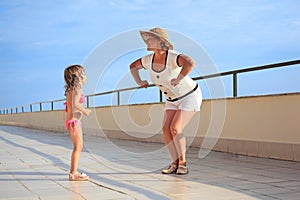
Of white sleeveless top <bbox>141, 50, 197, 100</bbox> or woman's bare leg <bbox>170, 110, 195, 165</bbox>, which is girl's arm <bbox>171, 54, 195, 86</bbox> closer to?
white sleeveless top <bbox>141, 50, 197, 100</bbox>

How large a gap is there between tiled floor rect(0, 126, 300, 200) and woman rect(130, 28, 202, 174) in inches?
16.1

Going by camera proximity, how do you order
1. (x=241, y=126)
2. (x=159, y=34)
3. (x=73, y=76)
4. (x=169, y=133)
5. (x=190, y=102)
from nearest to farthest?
1. (x=73, y=76)
2. (x=159, y=34)
3. (x=190, y=102)
4. (x=169, y=133)
5. (x=241, y=126)

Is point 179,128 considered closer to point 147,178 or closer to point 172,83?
point 172,83

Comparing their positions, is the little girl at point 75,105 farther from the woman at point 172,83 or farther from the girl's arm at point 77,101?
the woman at point 172,83

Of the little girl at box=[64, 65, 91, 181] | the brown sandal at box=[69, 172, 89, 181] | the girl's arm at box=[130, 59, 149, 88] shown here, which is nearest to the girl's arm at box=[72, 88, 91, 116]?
the little girl at box=[64, 65, 91, 181]

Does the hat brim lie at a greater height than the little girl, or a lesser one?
greater

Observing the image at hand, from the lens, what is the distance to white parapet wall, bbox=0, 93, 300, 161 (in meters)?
6.72

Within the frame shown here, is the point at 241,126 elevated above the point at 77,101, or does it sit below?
below

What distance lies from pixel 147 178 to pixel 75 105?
3.72 feet

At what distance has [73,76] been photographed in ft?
17.5

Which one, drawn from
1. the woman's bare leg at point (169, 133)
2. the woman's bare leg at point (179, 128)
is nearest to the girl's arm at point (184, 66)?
the woman's bare leg at point (179, 128)

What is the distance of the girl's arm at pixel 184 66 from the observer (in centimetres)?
523

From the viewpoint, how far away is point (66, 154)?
27.2 ft

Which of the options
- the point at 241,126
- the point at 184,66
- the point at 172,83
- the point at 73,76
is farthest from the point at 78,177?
the point at 241,126
